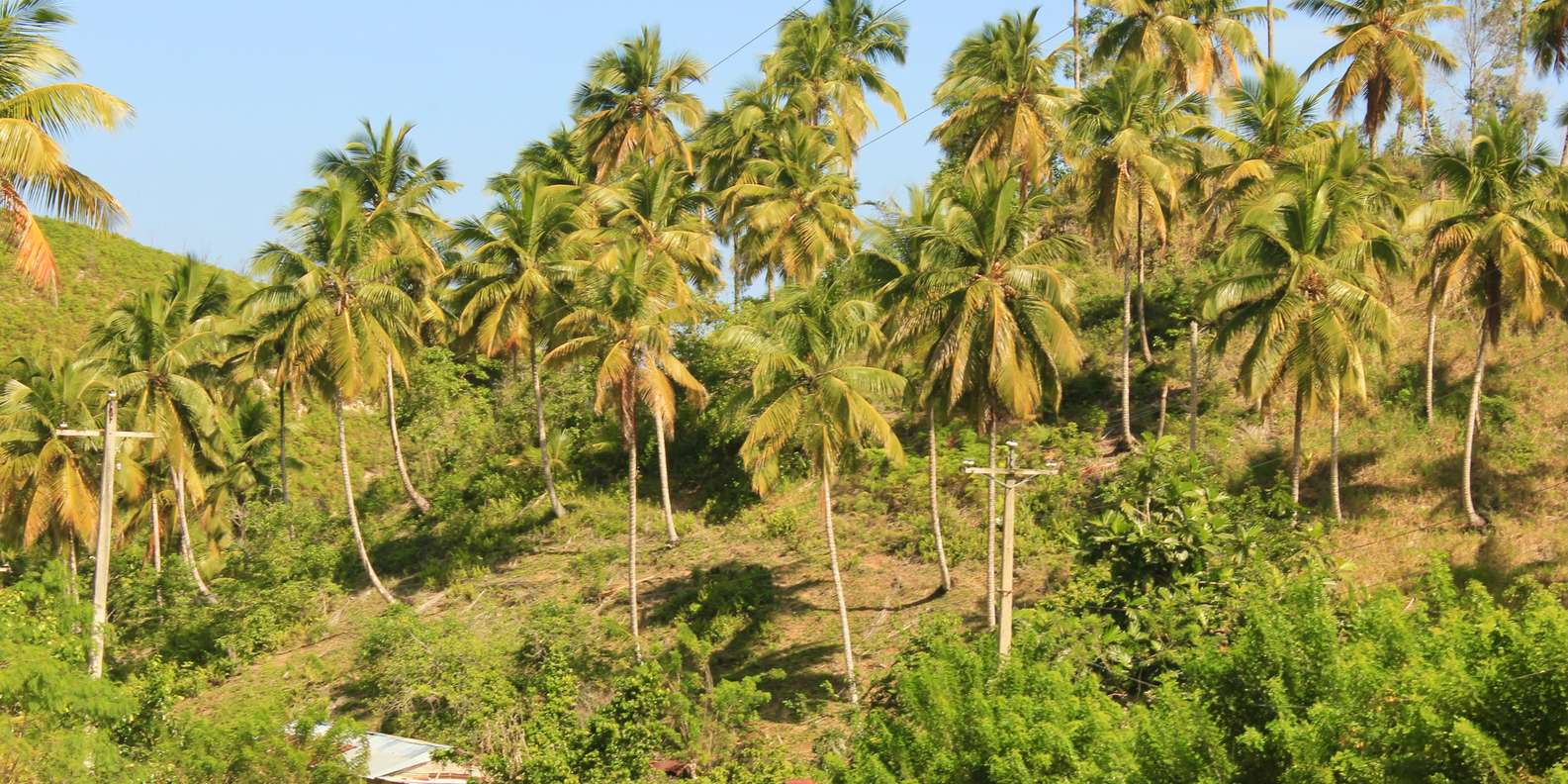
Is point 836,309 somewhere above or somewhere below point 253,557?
→ above

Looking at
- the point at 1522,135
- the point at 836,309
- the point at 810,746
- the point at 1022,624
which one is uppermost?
the point at 1522,135

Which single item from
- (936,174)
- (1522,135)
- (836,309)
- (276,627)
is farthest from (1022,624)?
(936,174)

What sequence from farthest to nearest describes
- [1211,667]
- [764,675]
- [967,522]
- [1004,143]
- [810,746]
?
[1004,143]
[967,522]
[764,675]
[810,746]
[1211,667]

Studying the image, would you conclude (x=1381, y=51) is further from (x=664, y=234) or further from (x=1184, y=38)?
(x=664, y=234)

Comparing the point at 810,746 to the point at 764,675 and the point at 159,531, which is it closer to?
the point at 764,675

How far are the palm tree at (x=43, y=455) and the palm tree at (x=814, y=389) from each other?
18.7 metres

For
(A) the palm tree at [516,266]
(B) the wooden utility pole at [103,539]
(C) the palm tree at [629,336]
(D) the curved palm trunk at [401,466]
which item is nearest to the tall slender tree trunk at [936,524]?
(C) the palm tree at [629,336]

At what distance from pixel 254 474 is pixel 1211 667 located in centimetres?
3707

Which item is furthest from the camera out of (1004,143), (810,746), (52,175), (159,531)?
(159,531)

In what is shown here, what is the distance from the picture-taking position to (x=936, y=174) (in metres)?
51.2

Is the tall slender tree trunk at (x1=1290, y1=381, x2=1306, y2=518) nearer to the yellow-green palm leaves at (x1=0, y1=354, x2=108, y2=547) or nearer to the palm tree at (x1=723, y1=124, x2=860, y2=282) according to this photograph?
the palm tree at (x1=723, y1=124, x2=860, y2=282)

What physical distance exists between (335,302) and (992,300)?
18.1m

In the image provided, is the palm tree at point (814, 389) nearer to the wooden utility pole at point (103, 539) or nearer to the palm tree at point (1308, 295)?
the palm tree at point (1308, 295)

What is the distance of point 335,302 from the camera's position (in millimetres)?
37344
